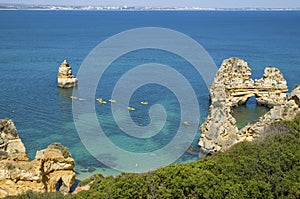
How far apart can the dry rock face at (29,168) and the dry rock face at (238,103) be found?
13644 mm

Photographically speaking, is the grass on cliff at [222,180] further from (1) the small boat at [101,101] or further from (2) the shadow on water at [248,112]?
(1) the small boat at [101,101]

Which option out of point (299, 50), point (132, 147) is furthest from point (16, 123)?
point (299, 50)

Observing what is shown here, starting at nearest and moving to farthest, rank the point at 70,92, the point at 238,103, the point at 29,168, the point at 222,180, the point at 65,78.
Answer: the point at 222,180 → the point at 29,168 → the point at 238,103 → the point at 70,92 → the point at 65,78

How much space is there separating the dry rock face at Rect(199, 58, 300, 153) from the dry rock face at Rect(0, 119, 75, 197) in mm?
13644

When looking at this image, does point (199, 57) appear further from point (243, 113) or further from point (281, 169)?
point (281, 169)

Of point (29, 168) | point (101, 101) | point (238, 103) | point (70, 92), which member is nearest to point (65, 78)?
point (70, 92)

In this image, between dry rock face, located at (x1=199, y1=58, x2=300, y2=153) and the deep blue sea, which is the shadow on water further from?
dry rock face, located at (x1=199, y1=58, x2=300, y2=153)

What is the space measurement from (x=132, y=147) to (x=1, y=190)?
1565 cm

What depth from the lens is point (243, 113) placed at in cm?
5181

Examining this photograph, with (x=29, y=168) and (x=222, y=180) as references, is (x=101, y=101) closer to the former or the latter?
(x=29, y=168)

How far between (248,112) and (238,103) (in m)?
1.83

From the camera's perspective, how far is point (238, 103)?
175 ft

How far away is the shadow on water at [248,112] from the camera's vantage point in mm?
49812

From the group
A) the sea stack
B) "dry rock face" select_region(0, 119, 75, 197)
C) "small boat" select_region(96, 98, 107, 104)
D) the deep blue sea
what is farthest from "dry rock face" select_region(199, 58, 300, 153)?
the sea stack
